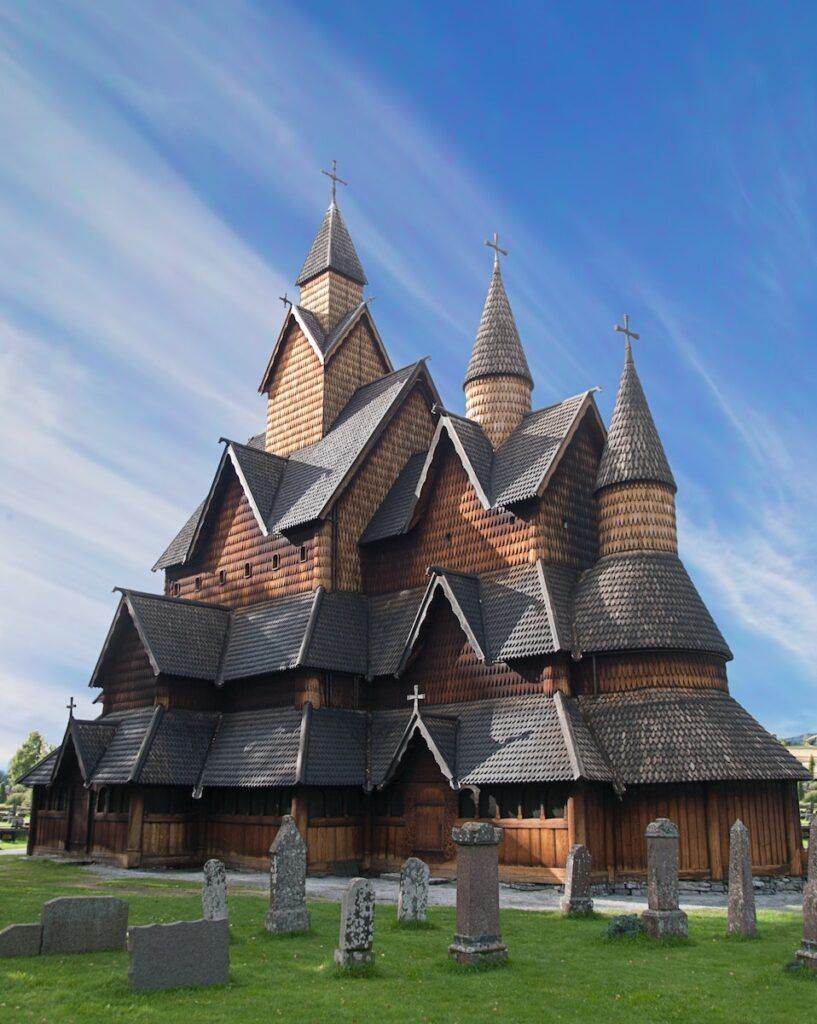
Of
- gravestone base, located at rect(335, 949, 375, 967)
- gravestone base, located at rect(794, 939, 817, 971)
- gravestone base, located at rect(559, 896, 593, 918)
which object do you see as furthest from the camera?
gravestone base, located at rect(559, 896, 593, 918)

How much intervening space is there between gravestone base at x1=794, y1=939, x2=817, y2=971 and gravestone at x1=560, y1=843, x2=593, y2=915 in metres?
4.68

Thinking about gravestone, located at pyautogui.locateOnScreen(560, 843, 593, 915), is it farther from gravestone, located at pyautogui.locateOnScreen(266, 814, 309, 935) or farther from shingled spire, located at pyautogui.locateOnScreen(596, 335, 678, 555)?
shingled spire, located at pyautogui.locateOnScreen(596, 335, 678, 555)

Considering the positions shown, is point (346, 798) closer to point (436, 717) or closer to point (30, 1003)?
point (436, 717)

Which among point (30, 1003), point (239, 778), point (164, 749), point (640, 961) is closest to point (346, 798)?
point (239, 778)

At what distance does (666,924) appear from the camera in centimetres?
1357

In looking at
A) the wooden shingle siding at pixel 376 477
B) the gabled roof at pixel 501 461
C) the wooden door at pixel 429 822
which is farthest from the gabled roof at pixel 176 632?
the wooden door at pixel 429 822

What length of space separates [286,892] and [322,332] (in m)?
24.4

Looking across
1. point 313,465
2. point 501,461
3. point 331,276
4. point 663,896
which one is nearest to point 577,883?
point 663,896

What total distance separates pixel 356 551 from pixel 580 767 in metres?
10.9

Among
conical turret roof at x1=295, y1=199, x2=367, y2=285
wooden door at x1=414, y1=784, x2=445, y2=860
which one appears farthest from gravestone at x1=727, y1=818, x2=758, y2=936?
conical turret roof at x1=295, y1=199, x2=367, y2=285

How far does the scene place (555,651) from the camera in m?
22.9

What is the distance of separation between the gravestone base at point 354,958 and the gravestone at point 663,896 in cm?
438

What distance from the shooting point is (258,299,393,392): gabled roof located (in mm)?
34375

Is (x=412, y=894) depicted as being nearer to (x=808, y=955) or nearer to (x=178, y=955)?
(x=178, y=955)
